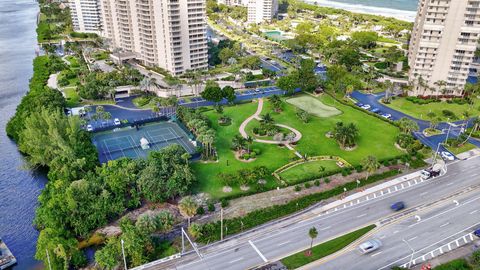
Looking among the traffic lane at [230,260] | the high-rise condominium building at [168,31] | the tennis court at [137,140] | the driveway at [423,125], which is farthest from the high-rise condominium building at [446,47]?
the traffic lane at [230,260]

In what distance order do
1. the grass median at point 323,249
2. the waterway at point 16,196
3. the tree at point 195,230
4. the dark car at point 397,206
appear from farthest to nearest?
the dark car at point 397,206 → the waterway at point 16,196 → the tree at point 195,230 → the grass median at point 323,249

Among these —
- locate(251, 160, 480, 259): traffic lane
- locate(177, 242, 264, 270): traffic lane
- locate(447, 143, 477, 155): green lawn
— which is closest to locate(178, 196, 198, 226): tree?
locate(177, 242, 264, 270): traffic lane

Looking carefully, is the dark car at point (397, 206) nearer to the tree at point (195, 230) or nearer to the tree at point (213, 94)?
the tree at point (195, 230)

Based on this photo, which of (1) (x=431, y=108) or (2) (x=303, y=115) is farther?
(1) (x=431, y=108)

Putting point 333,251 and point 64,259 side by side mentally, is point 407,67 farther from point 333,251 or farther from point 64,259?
point 64,259

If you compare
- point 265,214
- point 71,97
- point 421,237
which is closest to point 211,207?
point 265,214

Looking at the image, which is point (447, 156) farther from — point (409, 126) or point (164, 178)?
point (164, 178)

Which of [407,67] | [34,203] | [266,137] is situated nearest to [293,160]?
[266,137]
